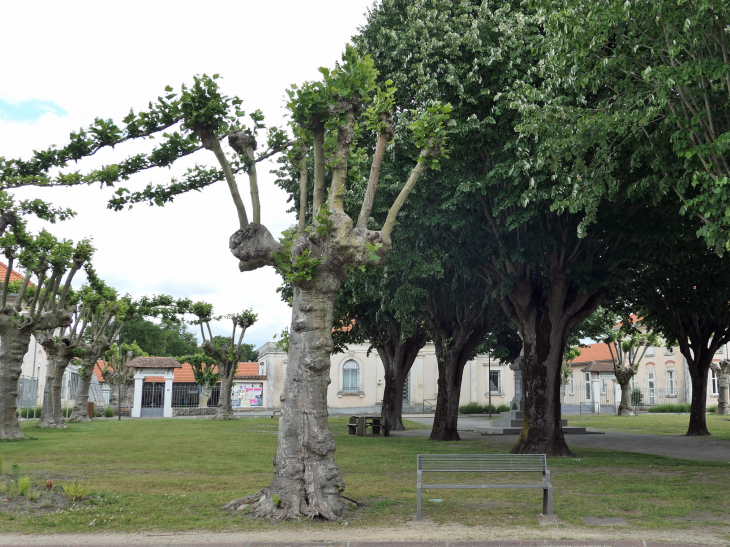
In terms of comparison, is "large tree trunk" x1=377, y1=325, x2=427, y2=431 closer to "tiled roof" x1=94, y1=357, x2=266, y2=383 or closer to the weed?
the weed

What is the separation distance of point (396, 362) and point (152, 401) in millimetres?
26884

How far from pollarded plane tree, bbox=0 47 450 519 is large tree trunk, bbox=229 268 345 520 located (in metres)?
0.01

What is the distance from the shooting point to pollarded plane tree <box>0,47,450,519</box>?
27.3ft

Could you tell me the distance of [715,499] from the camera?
9.15m

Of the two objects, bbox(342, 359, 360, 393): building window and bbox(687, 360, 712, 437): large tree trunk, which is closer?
bbox(687, 360, 712, 437): large tree trunk

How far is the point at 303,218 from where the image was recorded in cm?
936

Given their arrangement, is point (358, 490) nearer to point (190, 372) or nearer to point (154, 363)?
point (154, 363)

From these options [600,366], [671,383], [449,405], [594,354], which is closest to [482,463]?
[449,405]

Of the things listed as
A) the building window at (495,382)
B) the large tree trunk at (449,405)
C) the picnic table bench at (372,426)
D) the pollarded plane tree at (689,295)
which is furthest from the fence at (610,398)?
the large tree trunk at (449,405)

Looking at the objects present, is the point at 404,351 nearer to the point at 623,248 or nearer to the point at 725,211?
the point at 623,248

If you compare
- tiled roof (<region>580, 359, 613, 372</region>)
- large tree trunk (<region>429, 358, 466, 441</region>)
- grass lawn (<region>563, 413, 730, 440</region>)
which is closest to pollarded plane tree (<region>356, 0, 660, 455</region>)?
large tree trunk (<region>429, 358, 466, 441</region>)

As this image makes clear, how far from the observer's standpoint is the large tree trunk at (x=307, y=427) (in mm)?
8063

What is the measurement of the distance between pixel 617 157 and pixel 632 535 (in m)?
7.53

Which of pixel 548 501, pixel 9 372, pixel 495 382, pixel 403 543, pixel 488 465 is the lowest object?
pixel 403 543
